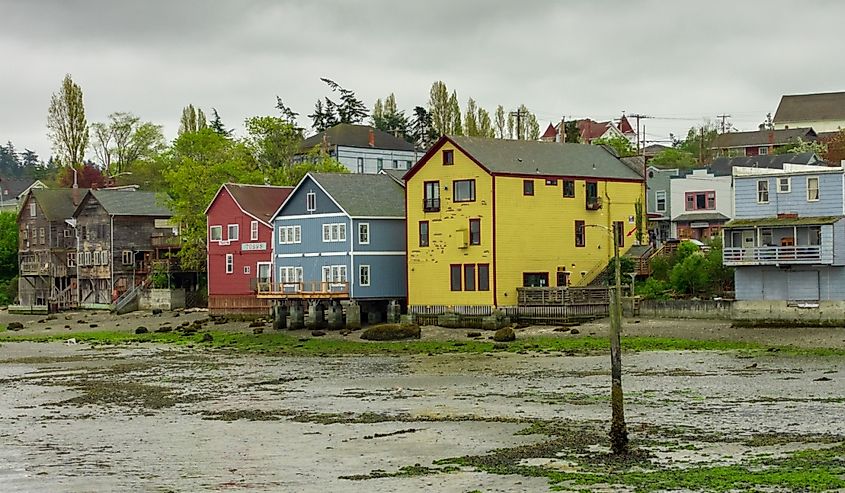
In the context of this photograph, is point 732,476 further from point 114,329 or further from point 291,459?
point 114,329

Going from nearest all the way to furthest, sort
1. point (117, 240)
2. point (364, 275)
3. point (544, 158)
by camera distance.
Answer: point (544, 158) < point (364, 275) < point (117, 240)

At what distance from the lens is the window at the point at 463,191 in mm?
70412

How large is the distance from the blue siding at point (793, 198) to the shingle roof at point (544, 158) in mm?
13257

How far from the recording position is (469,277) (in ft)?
230

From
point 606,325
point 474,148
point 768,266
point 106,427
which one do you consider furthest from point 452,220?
point 106,427

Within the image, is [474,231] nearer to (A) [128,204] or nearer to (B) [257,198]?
(B) [257,198]

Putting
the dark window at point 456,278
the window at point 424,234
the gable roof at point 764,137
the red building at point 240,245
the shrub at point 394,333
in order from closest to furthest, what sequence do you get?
the shrub at point 394,333
the dark window at point 456,278
the window at point 424,234
the red building at point 240,245
the gable roof at point 764,137

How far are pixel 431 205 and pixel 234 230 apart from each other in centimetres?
1873

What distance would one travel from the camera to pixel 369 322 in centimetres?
7444

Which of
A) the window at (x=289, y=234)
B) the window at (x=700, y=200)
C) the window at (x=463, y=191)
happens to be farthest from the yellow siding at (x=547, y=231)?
the window at (x=289, y=234)

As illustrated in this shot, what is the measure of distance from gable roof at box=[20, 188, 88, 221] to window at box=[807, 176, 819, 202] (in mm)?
71392

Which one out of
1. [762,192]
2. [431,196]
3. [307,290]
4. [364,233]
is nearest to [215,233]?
[307,290]

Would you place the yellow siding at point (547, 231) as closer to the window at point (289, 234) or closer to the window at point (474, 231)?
the window at point (474, 231)

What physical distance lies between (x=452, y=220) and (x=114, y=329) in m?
25.4
